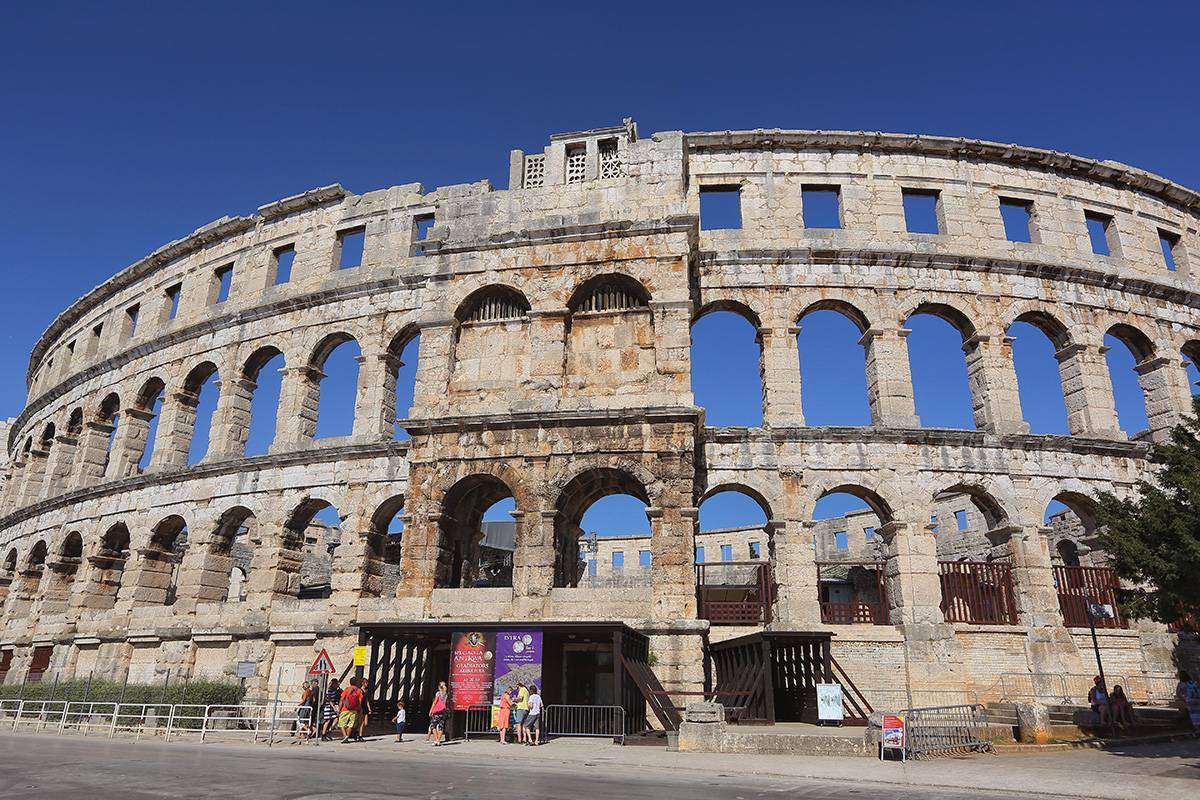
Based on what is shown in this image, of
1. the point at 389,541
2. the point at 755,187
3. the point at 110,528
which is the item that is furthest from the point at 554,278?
the point at 110,528

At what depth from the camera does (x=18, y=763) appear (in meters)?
10.8

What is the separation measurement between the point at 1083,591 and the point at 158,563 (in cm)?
2864

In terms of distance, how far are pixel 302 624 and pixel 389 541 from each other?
14.7ft

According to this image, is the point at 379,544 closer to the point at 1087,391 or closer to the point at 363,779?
the point at 363,779

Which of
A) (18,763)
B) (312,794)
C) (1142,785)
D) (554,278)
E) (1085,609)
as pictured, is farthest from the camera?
(1085,609)

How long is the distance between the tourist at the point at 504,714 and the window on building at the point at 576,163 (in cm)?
1224

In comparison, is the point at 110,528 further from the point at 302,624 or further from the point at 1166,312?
the point at 1166,312

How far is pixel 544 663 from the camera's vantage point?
1521 centimetres

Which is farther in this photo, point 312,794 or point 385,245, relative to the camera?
→ point 385,245

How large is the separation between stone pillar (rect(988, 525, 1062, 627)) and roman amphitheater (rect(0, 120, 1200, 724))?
7cm

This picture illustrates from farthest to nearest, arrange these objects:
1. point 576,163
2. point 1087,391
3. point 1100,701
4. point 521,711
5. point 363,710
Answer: point 1087,391 < point 576,163 < point 1100,701 < point 363,710 < point 521,711

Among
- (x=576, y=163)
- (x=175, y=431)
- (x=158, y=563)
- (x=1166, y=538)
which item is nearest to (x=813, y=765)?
(x=1166, y=538)

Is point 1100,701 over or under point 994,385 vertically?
under

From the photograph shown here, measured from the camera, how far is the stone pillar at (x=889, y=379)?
21859mm
